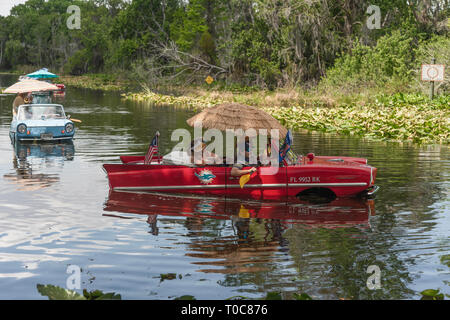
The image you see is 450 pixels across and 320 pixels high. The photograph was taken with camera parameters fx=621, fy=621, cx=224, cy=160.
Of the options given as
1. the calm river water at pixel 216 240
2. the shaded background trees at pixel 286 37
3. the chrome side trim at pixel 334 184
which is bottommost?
the calm river water at pixel 216 240

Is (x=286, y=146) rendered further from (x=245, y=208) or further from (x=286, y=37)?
(x=286, y=37)

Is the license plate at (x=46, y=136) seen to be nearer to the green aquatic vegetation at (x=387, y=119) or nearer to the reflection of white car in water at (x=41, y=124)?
the reflection of white car in water at (x=41, y=124)

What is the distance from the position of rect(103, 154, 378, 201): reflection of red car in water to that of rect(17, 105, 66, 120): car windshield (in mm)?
9528

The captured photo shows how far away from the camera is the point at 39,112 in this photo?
68.5 ft

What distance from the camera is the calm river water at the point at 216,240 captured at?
23.5ft

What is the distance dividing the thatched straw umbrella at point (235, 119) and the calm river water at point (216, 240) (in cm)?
149

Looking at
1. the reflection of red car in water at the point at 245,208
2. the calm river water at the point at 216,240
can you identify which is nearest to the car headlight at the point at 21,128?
the calm river water at the point at 216,240

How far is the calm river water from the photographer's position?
7168 millimetres

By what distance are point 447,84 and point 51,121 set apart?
1952cm

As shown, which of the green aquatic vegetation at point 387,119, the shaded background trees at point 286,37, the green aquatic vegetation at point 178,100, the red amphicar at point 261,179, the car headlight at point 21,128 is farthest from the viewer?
the green aquatic vegetation at point 178,100

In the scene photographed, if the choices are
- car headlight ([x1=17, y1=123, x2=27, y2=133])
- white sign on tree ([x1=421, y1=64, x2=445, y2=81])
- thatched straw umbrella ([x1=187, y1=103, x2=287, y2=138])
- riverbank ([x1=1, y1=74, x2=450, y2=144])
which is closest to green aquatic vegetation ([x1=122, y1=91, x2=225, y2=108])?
riverbank ([x1=1, y1=74, x2=450, y2=144])

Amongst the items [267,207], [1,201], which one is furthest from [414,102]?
[1,201]

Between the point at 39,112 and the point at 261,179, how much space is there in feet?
38.4
